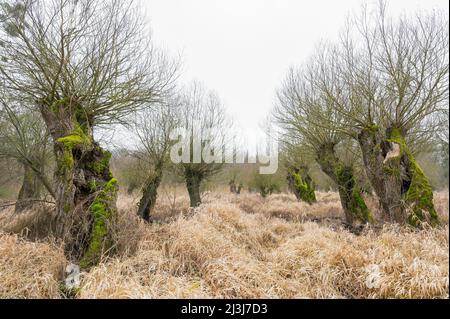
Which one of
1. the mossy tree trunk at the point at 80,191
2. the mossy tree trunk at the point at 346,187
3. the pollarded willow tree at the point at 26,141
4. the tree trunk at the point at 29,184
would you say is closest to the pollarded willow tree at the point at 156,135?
the pollarded willow tree at the point at 26,141

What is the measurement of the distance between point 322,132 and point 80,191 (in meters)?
7.33

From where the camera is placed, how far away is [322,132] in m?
8.95

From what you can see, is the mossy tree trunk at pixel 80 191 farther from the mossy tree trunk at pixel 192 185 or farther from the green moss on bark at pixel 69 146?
the mossy tree trunk at pixel 192 185

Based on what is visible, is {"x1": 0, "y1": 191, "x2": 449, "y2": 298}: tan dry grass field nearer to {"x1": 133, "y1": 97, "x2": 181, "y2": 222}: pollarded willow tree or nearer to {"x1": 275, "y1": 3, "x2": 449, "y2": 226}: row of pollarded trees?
{"x1": 275, "y1": 3, "x2": 449, "y2": 226}: row of pollarded trees

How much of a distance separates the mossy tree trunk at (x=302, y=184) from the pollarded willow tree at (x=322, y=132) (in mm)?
5953

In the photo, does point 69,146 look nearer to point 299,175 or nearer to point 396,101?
point 396,101

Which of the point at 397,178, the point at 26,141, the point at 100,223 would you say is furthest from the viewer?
the point at 26,141

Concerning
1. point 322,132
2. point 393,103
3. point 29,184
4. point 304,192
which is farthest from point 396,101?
point 29,184

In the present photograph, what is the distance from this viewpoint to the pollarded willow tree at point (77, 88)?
4461mm

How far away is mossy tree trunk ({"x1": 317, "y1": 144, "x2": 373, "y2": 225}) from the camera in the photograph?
8.27 meters

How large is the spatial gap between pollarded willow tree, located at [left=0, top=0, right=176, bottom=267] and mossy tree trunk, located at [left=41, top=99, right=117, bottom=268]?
15 millimetres

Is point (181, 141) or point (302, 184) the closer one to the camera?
point (181, 141)
